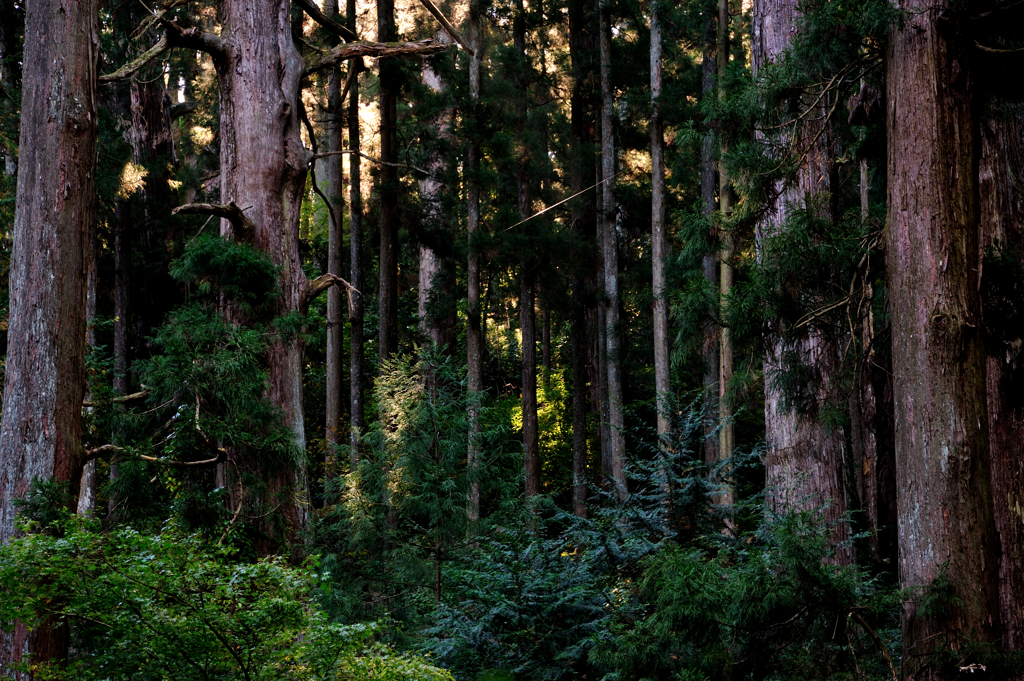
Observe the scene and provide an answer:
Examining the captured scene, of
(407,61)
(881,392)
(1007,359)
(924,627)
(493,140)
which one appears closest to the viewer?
(924,627)

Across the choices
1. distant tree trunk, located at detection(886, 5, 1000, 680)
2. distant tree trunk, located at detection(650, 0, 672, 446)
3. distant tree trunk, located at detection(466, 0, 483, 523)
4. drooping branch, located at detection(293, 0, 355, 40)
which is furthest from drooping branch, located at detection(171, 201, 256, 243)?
distant tree trunk, located at detection(650, 0, 672, 446)

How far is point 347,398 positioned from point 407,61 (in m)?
9.79

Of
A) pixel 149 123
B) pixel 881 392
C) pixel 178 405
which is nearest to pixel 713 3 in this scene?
pixel 881 392

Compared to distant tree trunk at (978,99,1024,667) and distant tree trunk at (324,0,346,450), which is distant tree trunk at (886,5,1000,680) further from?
distant tree trunk at (324,0,346,450)

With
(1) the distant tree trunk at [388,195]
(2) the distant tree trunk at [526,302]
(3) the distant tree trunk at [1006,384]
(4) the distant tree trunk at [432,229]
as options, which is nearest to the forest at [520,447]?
(3) the distant tree trunk at [1006,384]

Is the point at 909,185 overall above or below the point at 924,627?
above

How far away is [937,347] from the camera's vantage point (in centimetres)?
506

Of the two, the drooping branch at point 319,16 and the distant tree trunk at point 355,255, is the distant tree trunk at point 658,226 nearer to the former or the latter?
the distant tree trunk at point 355,255

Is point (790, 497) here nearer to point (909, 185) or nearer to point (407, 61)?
point (909, 185)

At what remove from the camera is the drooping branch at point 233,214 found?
294 inches

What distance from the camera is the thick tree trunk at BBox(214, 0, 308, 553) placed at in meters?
8.15

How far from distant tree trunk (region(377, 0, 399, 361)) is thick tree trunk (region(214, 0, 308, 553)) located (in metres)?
7.05

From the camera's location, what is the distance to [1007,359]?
573cm

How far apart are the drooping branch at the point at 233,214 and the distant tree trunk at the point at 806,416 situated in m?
5.06
